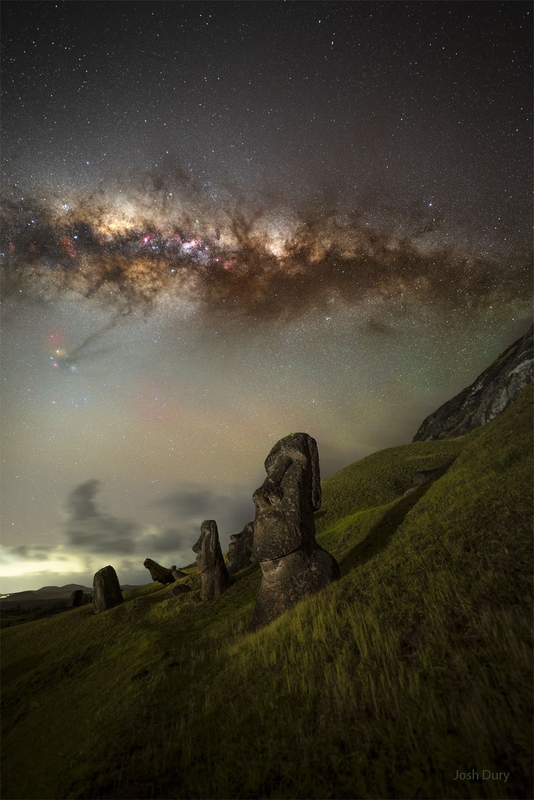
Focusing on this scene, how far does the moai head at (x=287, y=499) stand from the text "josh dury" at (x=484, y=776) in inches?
343

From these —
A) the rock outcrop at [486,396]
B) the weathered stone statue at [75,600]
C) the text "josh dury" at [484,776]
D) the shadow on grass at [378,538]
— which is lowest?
the text "josh dury" at [484,776]

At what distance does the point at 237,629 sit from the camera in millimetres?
11125

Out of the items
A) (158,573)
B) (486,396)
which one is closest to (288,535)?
(158,573)

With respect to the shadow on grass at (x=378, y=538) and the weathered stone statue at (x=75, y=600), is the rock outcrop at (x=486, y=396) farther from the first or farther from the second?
the weathered stone statue at (x=75, y=600)

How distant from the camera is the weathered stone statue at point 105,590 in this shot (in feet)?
72.7

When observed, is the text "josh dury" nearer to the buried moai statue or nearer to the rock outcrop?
the buried moai statue

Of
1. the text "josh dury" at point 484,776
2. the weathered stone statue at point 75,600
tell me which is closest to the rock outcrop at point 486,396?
the weathered stone statue at point 75,600

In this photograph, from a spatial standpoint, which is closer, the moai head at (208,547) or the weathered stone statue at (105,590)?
the moai head at (208,547)

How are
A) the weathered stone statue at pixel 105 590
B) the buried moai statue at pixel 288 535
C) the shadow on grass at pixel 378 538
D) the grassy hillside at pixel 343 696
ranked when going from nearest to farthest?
1. the grassy hillside at pixel 343 696
2. the buried moai statue at pixel 288 535
3. the shadow on grass at pixel 378 538
4. the weathered stone statue at pixel 105 590

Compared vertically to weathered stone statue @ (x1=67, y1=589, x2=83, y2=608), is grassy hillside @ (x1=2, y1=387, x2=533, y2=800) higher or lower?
lower

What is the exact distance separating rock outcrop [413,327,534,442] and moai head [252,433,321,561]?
83.7m

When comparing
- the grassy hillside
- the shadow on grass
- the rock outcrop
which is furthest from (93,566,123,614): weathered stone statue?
the rock outcrop

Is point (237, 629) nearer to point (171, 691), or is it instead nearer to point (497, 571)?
point (171, 691)

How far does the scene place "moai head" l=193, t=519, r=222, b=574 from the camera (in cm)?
1925
